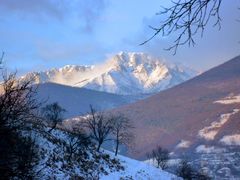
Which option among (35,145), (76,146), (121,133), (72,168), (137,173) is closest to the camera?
(35,145)

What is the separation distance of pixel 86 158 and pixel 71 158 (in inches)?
254

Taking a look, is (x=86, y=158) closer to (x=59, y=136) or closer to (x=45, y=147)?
(x=59, y=136)

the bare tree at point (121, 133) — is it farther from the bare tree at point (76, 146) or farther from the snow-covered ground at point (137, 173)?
the bare tree at point (76, 146)

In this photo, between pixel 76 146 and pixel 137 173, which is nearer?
pixel 76 146

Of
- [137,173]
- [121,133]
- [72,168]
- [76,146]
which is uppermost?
[121,133]

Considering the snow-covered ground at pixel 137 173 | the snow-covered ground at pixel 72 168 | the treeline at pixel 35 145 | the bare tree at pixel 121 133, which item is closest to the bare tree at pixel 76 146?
the treeline at pixel 35 145

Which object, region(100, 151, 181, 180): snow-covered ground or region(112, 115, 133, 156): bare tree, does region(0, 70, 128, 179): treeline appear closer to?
region(100, 151, 181, 180): snow-covered ground

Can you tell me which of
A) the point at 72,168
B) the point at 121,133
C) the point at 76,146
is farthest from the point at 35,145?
the point at 121,133

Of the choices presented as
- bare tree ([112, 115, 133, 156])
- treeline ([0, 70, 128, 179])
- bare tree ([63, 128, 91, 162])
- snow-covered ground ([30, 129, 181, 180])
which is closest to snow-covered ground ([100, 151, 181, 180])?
snow-covered ground ([30, 129, 181, 180])

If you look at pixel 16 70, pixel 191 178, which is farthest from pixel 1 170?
pixel 191 178

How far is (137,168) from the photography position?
79938mm

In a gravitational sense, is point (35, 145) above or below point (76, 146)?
below

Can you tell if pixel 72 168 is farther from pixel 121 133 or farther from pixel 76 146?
pixel 121 133

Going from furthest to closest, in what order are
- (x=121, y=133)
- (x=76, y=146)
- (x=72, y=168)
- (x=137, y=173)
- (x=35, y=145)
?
(x=121, y=133) → (x=137, y=173) → (x=76, y=146) → (x=72, y=168) → (x=35, y=145)
